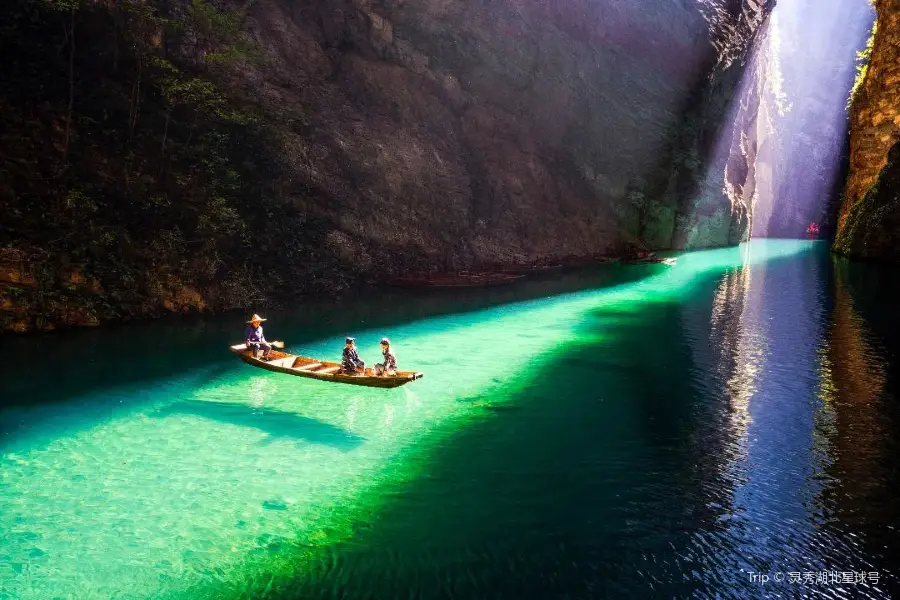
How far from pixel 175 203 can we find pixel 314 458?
19.1 metres

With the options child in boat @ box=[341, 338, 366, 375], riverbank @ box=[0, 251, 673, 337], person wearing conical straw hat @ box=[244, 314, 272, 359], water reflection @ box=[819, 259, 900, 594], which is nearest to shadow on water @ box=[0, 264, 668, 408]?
riverbank @ box=[0, 251, 673, 337]

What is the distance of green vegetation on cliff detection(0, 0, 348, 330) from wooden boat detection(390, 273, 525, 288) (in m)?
5.50

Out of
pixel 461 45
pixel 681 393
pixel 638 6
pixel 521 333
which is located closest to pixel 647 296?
pixel 521 333

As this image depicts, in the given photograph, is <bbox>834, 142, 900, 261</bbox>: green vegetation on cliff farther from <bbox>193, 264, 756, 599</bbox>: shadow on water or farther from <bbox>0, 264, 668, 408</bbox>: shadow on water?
<bbox>193, 264, 756, 599</bbox>: shadow on water

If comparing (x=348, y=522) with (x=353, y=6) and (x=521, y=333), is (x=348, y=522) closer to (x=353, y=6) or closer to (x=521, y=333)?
(x=521, y=333)

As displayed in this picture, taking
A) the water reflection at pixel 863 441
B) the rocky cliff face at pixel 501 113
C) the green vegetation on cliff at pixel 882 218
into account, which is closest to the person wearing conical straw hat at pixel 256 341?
the water reflection at pixel 863 441

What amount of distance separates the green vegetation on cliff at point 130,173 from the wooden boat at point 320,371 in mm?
9638

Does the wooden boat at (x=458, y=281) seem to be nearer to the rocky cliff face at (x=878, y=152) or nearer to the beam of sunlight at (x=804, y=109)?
the rocky cliff face at (x=878, y=152)

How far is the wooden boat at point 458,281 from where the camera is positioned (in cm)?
3406

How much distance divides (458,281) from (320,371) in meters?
20.9

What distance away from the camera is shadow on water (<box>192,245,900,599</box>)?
7.74 m

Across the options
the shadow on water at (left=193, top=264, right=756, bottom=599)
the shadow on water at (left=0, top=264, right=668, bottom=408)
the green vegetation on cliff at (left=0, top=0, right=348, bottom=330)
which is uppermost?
the green vegetation on cliff at (left=0, top=0, right=348, bottom=330)

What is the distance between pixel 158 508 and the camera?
9.59 m

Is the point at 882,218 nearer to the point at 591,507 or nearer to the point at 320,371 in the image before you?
the point at 591,507
